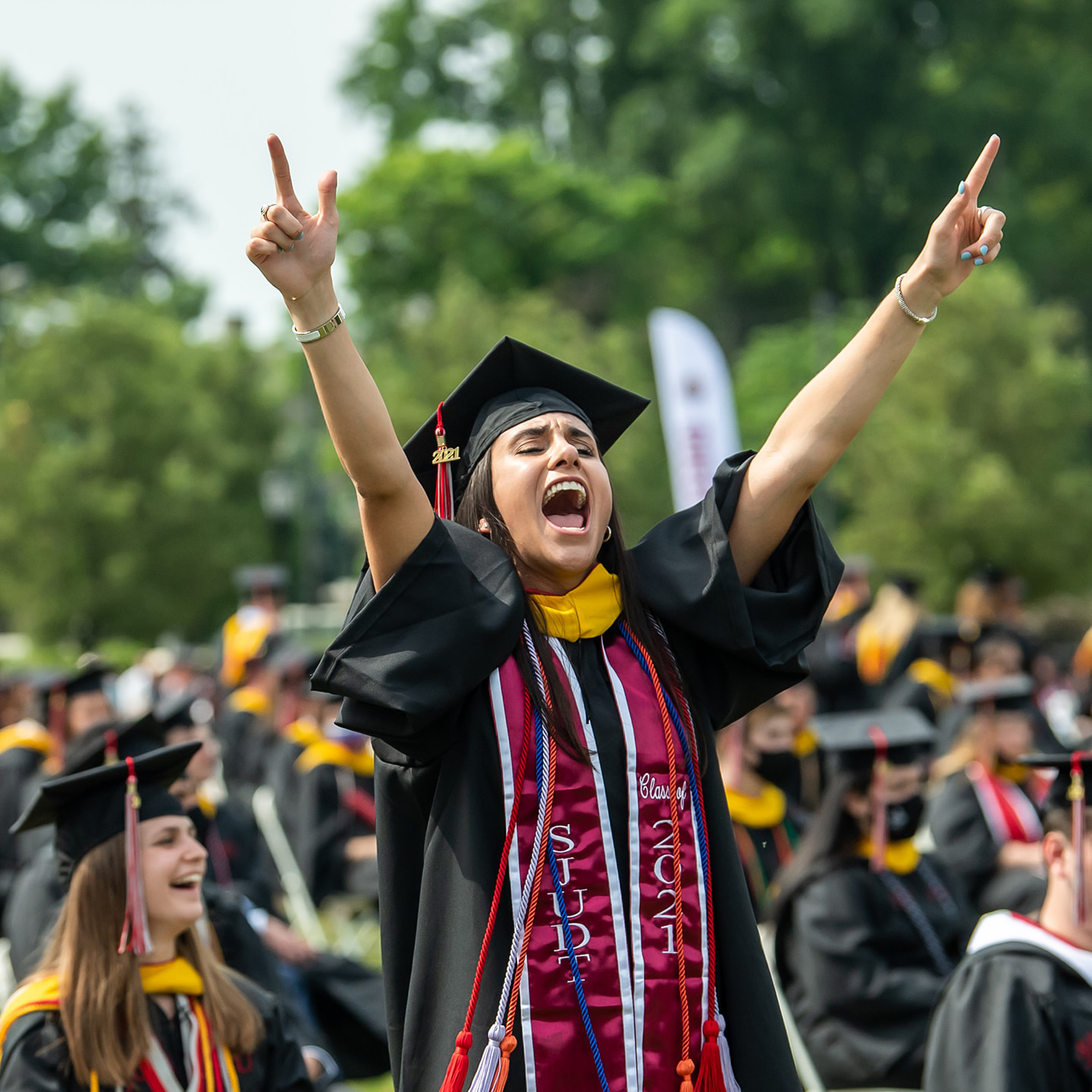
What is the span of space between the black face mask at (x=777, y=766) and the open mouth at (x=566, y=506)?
436cm

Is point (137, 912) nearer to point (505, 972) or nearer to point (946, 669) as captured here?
point (505, 972)

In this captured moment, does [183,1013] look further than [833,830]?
No

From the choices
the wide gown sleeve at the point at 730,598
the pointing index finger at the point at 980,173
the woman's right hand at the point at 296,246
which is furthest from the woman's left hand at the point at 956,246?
the woman's right hand at the point at 296,246

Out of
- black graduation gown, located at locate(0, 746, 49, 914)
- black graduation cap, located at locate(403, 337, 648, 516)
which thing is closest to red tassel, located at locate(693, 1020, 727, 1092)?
black graduation cap, located at locate(403, 337, 648, 516)

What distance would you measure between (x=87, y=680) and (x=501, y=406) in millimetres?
5349

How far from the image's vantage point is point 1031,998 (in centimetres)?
332

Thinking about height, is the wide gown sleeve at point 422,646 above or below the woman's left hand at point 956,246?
below

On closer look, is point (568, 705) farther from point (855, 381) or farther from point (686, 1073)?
point (855, 381)

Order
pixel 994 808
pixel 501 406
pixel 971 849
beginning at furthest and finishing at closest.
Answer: pixel 994 808, pixel 971 849, pixel 501 406

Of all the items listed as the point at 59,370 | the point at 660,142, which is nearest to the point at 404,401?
the point at 59,370

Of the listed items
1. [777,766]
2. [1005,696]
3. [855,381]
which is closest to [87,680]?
[777,766]

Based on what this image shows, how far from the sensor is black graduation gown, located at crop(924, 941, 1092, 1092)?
3.27 m

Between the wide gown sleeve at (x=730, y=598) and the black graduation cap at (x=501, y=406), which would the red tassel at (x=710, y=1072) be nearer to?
the wide gown sleeve at (x=730, y=598)

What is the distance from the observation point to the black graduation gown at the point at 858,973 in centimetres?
528
